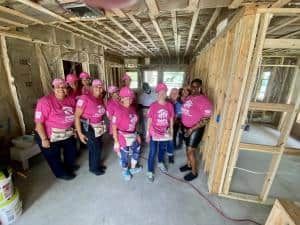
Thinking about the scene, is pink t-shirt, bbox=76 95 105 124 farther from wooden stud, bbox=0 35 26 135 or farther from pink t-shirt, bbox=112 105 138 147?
wooden stud, bbox=0 35 26 135

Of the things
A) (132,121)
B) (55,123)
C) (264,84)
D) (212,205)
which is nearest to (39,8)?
(55,123)

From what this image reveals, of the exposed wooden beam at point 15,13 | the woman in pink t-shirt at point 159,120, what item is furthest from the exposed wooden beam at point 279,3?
the exposed wooden beam at point 15,13

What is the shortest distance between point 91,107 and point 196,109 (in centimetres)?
153

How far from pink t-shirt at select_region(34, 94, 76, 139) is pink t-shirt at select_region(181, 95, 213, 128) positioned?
5.70 feet

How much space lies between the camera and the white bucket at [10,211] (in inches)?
66.5

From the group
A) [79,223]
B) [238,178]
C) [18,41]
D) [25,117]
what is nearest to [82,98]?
[79,223]

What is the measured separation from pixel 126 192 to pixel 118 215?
1.21ft

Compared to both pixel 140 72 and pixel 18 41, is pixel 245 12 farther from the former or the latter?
pixel 140 72

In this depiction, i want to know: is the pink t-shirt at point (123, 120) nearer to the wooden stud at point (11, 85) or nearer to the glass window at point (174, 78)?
the wooden stud at point (11, 85)

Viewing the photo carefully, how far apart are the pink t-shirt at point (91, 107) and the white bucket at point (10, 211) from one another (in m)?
1.20

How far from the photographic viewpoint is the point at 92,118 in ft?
7.78

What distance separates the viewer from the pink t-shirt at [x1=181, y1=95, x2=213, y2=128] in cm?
228

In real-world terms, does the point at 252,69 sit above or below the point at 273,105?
above

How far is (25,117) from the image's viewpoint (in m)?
3.15
